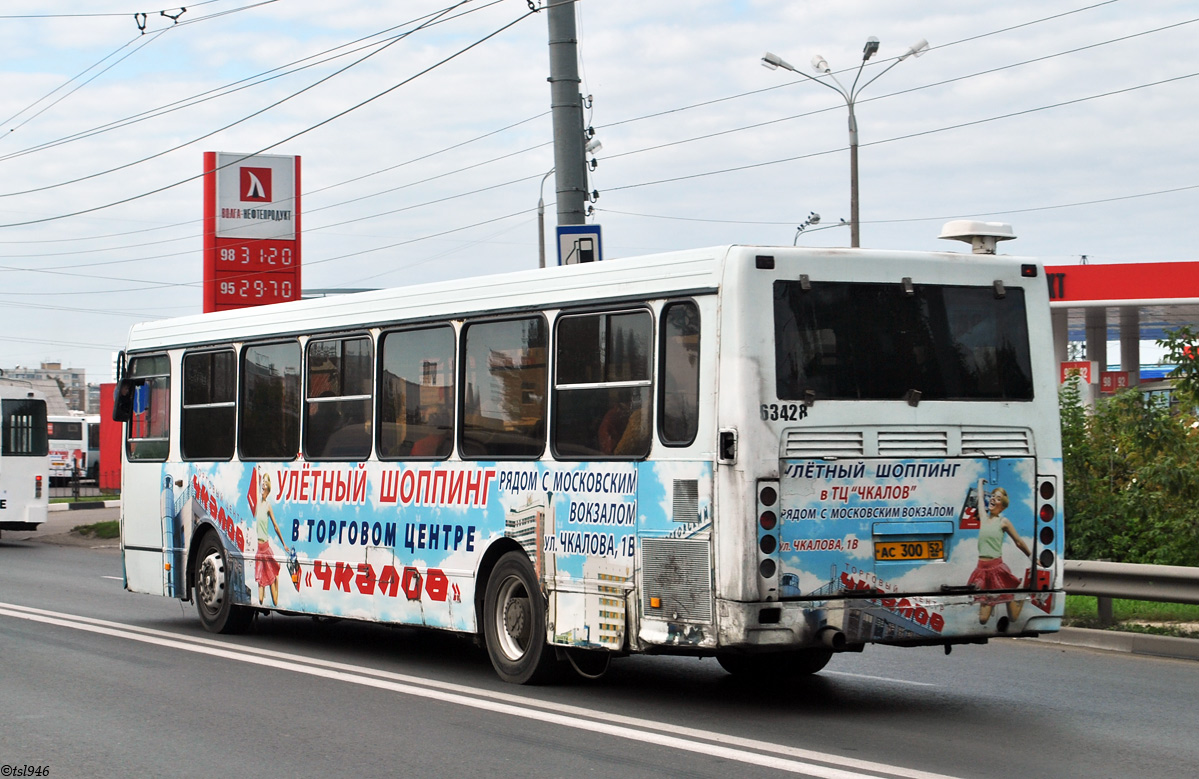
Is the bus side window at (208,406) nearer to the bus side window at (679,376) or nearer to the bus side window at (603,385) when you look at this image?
the bus side window at (603,385)

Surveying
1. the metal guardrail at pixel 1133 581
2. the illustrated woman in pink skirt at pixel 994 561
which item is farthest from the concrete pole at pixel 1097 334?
the illustrated woman in pink skirt at pixel 994 561

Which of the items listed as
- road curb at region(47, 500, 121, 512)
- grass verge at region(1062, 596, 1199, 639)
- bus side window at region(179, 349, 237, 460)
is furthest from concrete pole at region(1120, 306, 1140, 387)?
bus side window at region(179, 349, 237, 460)

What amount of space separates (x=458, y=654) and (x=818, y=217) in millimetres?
33322

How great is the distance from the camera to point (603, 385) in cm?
932

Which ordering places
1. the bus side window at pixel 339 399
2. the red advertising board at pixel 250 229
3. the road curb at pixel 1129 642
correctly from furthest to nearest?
1. the red advertising board at pixel 250 229
2. the road curb at pixel 1129 642
3. the bus side window at pixel 339 399

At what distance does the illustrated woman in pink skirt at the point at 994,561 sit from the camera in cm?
882

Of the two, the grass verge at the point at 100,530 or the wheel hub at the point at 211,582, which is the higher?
the wheel hub at the point at 211,582

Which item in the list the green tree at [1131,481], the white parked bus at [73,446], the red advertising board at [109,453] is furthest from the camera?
the white parked bus at [73,446]

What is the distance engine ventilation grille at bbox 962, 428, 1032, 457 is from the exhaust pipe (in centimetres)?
142

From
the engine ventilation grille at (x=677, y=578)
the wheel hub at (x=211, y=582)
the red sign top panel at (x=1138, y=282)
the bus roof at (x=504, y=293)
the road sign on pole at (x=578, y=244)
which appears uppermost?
the red sign top panel at (x=1138, y=282)

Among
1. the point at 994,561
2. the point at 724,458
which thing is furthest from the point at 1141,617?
the point at 724,458

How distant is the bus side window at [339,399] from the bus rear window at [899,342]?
416 cm

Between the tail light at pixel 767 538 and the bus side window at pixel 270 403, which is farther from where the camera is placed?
the bus side window at pixel 270 403

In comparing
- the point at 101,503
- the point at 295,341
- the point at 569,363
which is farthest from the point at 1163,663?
the point at 101,503
